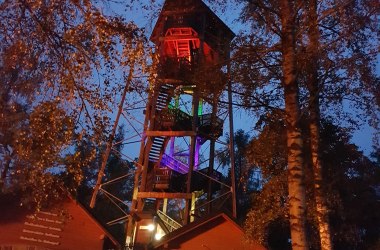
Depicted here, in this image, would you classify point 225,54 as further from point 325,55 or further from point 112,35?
point 112,35

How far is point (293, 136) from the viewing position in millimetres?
9195

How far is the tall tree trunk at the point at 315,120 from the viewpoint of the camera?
1031 centimetres

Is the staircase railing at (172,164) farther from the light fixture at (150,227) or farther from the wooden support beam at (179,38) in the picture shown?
the wooden support beam at (179,38)

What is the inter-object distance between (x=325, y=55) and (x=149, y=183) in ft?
42.8

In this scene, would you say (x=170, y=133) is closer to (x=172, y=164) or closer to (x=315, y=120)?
(x=172, y=164)

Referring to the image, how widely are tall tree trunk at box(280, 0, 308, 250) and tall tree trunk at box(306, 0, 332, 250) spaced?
1.94ft

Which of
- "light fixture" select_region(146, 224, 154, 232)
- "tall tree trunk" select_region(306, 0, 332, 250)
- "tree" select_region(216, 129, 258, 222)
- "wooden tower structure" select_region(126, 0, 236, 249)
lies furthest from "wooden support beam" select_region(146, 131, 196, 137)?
"tall tree trunk" select_region(306, 0, 332, 250)

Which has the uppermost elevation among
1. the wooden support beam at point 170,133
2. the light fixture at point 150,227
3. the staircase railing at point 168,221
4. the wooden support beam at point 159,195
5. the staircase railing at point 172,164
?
the wooden support beam at point 170,133

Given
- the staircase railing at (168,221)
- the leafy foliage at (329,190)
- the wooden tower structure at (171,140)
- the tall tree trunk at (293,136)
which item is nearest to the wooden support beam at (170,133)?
the wooden tower structure at (171,140)

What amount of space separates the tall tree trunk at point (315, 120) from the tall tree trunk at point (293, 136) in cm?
59

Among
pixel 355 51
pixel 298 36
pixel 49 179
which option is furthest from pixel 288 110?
pixel 49 179

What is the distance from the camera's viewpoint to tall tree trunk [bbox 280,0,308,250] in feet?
28.0

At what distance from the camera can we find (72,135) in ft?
26.4

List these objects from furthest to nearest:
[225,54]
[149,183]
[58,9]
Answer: [149,183] < [225,54] < [58,9]
